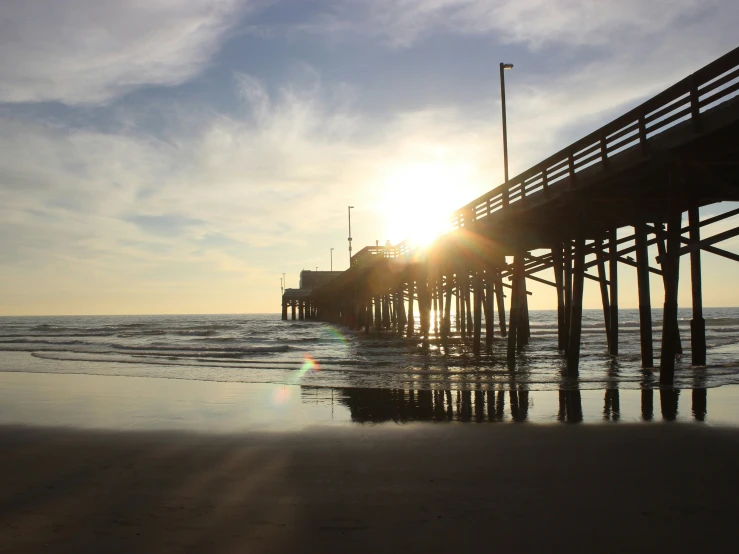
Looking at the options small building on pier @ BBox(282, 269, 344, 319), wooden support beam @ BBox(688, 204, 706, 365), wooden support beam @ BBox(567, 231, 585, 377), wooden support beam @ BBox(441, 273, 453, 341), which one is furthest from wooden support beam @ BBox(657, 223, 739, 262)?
small building on pier @ BBox(282, 269, 344, 319)

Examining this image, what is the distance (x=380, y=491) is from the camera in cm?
505

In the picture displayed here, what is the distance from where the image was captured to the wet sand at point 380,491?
4.09 metres

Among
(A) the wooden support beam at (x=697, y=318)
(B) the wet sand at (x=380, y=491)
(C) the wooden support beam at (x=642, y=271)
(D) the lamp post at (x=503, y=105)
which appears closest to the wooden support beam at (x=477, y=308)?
(D) the lamp post at (x=503, y=105)

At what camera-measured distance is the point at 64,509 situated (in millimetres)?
4762

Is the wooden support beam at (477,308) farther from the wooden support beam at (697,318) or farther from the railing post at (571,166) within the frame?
the railing post at (571,166)

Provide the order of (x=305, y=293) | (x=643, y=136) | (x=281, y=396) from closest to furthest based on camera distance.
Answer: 1. (x=643, y=136)
2. (x=281, y=396)
3. (x=305, y=293)

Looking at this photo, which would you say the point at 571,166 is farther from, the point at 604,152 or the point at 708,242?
the point at 708,242

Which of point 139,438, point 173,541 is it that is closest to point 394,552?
point 173,541

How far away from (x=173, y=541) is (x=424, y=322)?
27270 mm

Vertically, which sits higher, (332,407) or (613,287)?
(613,287)

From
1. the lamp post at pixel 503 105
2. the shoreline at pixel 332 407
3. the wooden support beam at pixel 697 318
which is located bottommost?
the shoreline at pixel 332 407

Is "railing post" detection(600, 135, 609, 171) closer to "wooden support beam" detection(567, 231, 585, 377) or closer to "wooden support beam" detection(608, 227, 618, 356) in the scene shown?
"wooden support beam" detection(567, 231, 585, 377)

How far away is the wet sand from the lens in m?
4.09

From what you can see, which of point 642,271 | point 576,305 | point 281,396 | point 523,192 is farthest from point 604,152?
point 281,396
